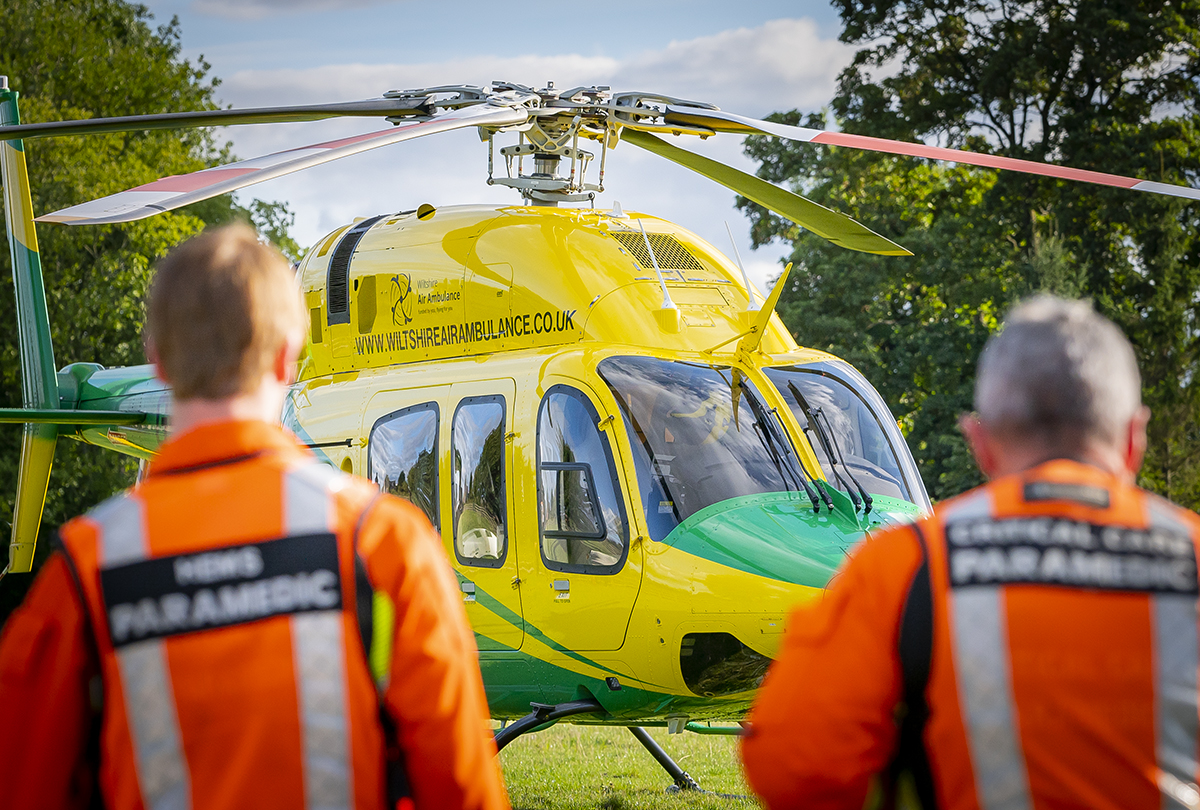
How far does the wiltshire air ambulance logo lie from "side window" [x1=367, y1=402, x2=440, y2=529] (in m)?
0.71

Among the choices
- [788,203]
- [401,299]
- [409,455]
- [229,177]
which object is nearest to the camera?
[229,177]

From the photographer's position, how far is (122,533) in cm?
176

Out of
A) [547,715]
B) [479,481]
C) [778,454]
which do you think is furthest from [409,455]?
[778,454]

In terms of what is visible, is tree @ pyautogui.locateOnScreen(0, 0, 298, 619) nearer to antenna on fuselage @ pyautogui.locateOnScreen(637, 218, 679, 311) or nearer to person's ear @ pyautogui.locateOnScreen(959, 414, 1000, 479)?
antenna on fuselage @ pyautogui.locateOnScreen(637, 218, 679, 311)

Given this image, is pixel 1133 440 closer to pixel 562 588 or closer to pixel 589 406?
pixel 589 406

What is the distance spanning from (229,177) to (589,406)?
2.04m

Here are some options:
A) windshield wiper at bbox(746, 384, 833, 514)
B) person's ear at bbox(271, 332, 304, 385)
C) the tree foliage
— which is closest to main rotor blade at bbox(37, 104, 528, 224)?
windshield wiper at bbox(746, 384, 833, 514)

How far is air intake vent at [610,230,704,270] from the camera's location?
22.5 ft

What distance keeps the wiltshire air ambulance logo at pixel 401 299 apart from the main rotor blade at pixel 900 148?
1.77 m

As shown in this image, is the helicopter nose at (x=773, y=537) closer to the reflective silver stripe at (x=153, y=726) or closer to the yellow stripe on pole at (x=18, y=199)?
the reflective silver stripe at (x=153, y=726)

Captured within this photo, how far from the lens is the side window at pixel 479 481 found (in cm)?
621

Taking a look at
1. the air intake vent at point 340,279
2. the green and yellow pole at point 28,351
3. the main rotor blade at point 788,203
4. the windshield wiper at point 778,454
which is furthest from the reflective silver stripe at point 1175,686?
A: the green and yellow pole at point 28,351

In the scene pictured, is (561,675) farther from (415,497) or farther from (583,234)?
(583,234)

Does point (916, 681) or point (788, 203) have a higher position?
point (788, 203)
